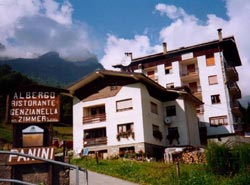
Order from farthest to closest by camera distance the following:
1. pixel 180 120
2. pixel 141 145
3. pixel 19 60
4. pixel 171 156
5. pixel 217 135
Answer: pixel 19 60 → pixel 217 135 → pixel 180 120 → pixel 141 145 → pixel 171 156

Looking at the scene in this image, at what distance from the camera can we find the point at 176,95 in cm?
3562

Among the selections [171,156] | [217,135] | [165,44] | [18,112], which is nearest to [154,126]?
[171,156]

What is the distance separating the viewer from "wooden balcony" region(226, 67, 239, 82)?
44.8 metres

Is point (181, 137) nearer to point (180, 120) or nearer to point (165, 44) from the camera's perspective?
point (180, 120)

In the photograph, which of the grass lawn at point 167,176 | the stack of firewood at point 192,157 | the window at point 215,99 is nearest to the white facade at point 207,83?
the window at point 215,99

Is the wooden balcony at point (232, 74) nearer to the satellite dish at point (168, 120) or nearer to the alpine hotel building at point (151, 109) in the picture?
the alpine hotel building at point (151, 109)

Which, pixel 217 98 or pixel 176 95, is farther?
pixel 217 98

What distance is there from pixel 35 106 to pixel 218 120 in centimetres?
3042

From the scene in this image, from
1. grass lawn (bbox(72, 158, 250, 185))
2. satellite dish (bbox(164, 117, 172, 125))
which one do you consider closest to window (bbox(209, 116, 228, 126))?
satellite dish (bbox(164, 117, 172, 125))

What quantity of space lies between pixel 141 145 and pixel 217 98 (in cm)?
1610

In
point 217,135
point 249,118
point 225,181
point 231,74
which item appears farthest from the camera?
point 249,118

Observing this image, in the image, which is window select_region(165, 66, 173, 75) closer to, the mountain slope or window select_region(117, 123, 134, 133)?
window select_region(117, 123, 134, 133)

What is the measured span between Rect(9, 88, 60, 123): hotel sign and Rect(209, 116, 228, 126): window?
97.6 ft

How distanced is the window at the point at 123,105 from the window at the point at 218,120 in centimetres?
1428
